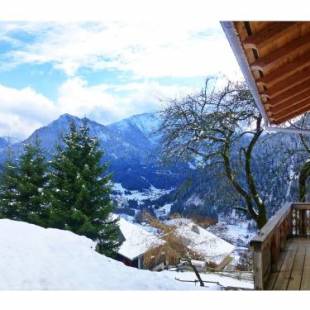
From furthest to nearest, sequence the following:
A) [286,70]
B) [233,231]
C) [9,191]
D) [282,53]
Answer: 1. [233,231]
2. [9,191]
3. [286,70]
4. [282,53]

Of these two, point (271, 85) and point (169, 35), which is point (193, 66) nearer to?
point (169, 35)

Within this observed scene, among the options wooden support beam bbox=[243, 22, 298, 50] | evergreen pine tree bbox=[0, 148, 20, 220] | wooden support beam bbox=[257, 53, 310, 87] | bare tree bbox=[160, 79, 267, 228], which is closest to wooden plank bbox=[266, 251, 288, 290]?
wooden support beam bbox=[257, 53, 310, 87]

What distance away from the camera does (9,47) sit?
2314 centimetres

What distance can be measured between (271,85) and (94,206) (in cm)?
1147

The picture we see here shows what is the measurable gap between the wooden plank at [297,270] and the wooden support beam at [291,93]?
3.63 feet

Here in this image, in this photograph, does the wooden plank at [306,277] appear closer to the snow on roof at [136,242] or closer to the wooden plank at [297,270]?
the wooden plank at [297,270]

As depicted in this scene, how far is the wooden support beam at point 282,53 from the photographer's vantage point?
1.91 meters

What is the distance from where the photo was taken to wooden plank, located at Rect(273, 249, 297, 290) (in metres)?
2.98

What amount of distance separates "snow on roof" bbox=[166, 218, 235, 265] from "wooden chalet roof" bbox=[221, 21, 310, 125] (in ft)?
38.3

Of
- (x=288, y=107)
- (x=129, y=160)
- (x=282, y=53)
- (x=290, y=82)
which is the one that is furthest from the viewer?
(x=129, y=160)

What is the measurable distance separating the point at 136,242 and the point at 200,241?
81.3 inches

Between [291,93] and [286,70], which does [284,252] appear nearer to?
[291,93]

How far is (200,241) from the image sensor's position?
50.9 ft

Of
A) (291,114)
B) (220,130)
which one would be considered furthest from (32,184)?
(291,114)
